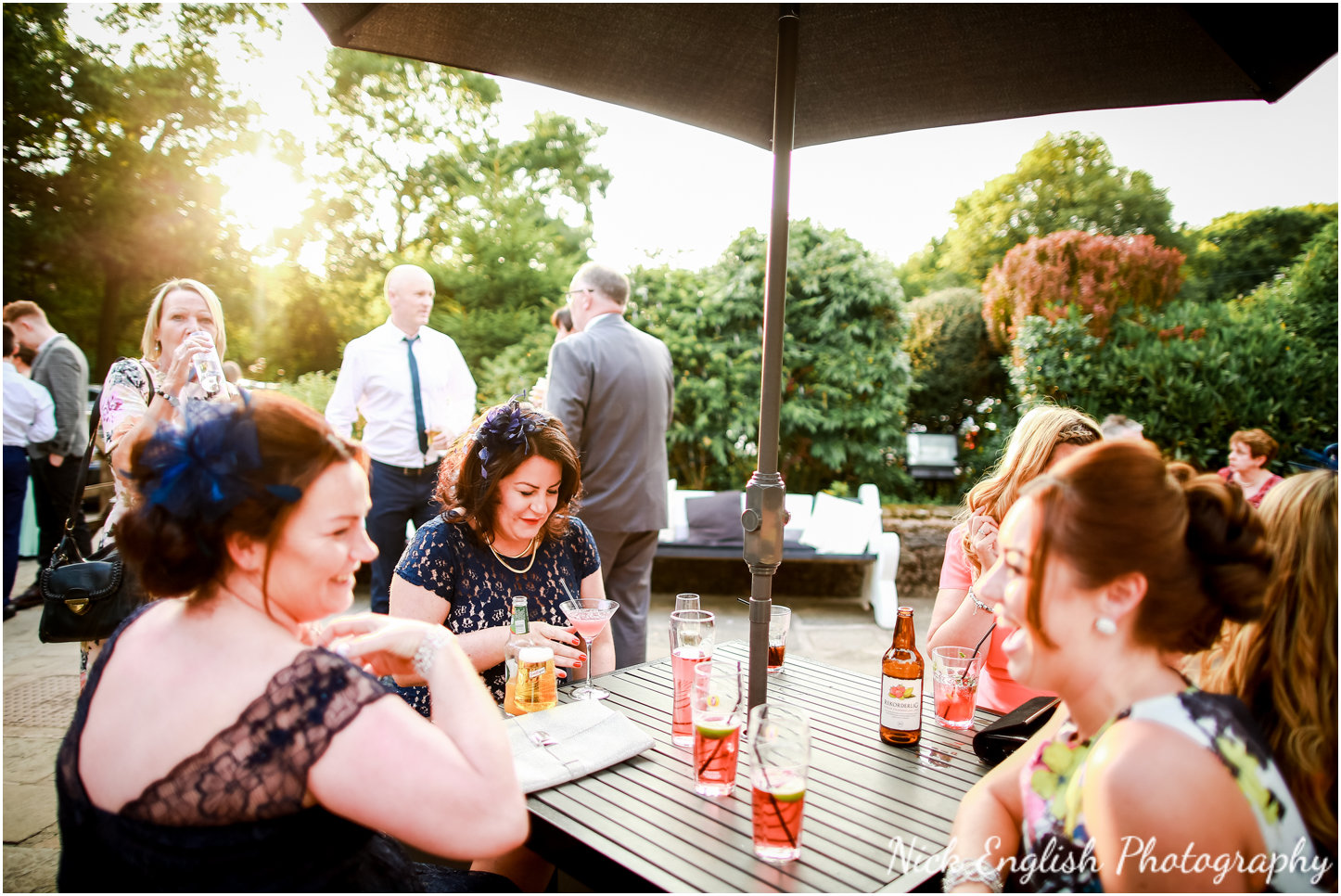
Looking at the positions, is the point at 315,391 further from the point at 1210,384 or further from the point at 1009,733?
the point at 1210,384

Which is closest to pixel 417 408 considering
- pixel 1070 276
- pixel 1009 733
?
pixel 1009 733

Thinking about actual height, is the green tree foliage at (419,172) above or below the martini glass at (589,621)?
above

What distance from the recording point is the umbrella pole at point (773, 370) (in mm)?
1599

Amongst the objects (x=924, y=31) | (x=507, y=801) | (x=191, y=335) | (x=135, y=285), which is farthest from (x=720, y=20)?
(x=135, y=285)

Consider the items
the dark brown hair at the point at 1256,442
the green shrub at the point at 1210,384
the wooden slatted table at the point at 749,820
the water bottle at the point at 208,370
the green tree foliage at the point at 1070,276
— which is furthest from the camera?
the green tree foliage at the point at 1070,276

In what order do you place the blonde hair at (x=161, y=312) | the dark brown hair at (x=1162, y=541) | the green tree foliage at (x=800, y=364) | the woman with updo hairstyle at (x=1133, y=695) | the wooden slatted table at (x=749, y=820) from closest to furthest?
the woman with updo hairstyle at (x=1133, y=695) → the dark brown hair at (x=1162, y=541) → the wooden slatted table at (x=749, y=820) → the blonde hair at (x=161, y=312) → the green tree foliage at (x=800, y=364)

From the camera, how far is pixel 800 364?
7617 mm

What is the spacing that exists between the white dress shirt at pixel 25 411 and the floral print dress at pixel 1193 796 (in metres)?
6.28

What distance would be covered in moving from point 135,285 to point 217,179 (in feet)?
6.73

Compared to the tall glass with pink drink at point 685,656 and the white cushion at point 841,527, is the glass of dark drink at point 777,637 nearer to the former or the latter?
the tall glass with pink drink at point 685,656

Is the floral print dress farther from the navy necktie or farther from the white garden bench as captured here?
the white garden bench

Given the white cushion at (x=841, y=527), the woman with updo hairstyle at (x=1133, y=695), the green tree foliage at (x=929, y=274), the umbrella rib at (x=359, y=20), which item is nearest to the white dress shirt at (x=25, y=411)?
the umbrella rib at (x=359, y=20)

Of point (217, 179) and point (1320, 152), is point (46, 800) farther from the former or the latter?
point (1320, 152)

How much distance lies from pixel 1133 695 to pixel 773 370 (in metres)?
0.86
